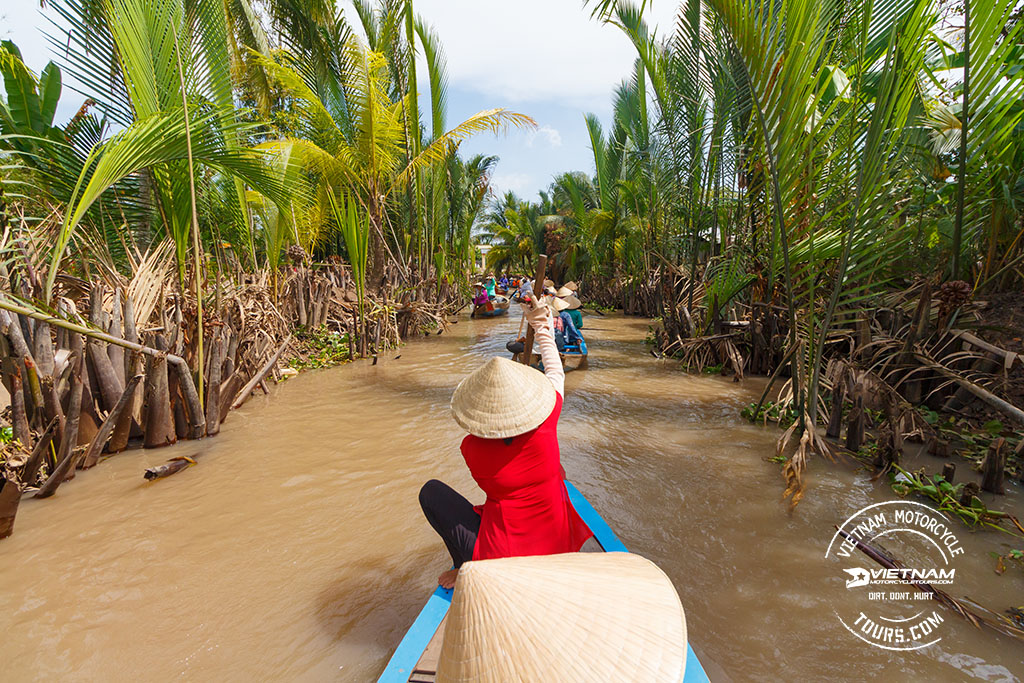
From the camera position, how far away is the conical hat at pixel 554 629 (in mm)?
844

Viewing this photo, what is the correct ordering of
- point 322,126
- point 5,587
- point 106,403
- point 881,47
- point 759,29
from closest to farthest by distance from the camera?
point 5,587
point 759,29
point 881,47
point 106,403
point 322,126

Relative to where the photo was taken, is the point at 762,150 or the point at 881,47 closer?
the point at 762,150

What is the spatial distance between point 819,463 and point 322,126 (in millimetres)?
8791

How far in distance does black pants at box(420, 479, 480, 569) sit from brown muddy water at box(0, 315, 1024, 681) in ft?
1.63

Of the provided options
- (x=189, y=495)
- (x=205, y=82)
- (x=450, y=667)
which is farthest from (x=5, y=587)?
(x=205, y=82)

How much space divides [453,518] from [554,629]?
121cm

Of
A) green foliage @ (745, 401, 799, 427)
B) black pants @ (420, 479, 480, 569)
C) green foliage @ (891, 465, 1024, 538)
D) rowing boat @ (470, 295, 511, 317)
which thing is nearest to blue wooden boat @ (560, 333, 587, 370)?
green foliage @ (745, 401, 799, 427)

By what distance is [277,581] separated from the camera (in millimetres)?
2416

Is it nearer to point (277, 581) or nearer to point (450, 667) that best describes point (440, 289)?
point (277, 581)

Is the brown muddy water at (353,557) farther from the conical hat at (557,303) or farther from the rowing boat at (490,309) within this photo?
the rowing boat at (490,309)

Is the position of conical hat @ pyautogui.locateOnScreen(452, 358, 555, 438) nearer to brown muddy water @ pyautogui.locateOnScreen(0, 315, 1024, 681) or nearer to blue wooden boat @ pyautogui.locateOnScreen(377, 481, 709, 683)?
blue wooden boat @ pyautogui.locateOnScreen(377, 481, 709, 683)

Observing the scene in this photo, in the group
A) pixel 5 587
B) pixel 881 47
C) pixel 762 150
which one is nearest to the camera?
pixel 5 587

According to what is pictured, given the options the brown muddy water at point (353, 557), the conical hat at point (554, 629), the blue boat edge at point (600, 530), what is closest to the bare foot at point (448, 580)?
the brown muddy water at point (353, 557)

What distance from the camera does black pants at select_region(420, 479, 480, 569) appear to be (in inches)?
77.9
